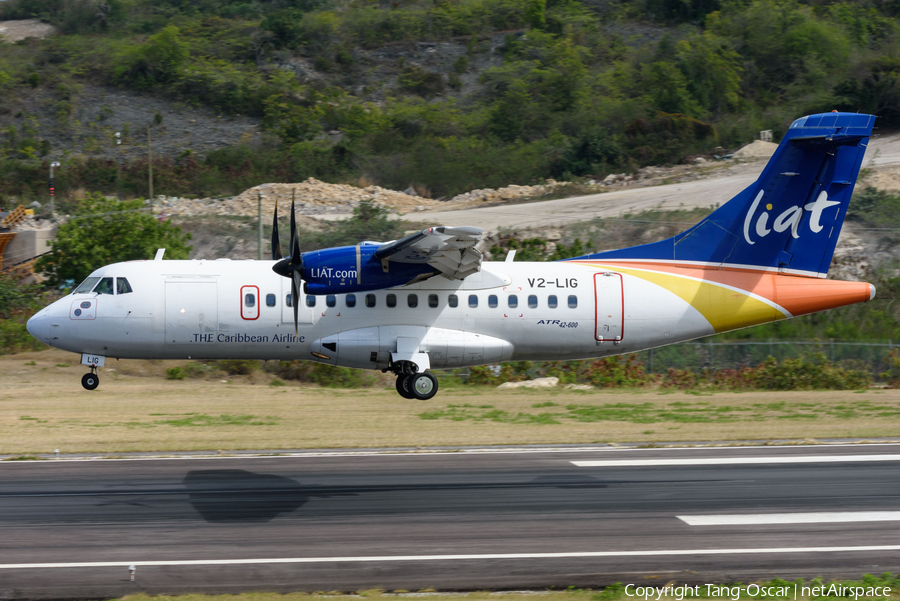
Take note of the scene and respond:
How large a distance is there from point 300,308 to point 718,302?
9716 millimetres

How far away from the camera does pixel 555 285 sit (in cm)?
2020

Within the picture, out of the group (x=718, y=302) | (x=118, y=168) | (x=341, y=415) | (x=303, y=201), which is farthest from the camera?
(x=118, y=168)

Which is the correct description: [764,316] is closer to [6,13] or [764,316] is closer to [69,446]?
[69,446]

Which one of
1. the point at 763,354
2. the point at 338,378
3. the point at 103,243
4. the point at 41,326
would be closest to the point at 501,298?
the point at 41,326

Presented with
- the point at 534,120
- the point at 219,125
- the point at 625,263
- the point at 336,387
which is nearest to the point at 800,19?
the point at 534,120

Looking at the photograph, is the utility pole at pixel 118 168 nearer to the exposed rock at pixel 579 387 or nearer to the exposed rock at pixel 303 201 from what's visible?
the exposed rock at pixel 303 201

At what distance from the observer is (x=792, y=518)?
52.6ft

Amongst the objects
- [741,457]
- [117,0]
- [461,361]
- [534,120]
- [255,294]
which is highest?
[117,0]

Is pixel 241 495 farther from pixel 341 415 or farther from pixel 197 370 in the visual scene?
pixel 197 370

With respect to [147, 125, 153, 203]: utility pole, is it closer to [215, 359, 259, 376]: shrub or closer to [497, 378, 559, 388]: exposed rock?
[215, 359, 259, 376]: shrub

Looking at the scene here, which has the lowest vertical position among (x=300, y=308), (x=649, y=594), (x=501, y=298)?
(x=649, y=594)

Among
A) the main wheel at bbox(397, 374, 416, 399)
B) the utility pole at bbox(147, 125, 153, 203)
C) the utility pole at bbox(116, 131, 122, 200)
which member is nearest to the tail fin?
the main wheel at bbox(397, 374, 416, 399)

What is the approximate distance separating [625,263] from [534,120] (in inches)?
1945

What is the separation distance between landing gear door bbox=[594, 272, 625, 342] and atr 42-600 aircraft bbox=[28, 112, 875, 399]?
0.03 m
